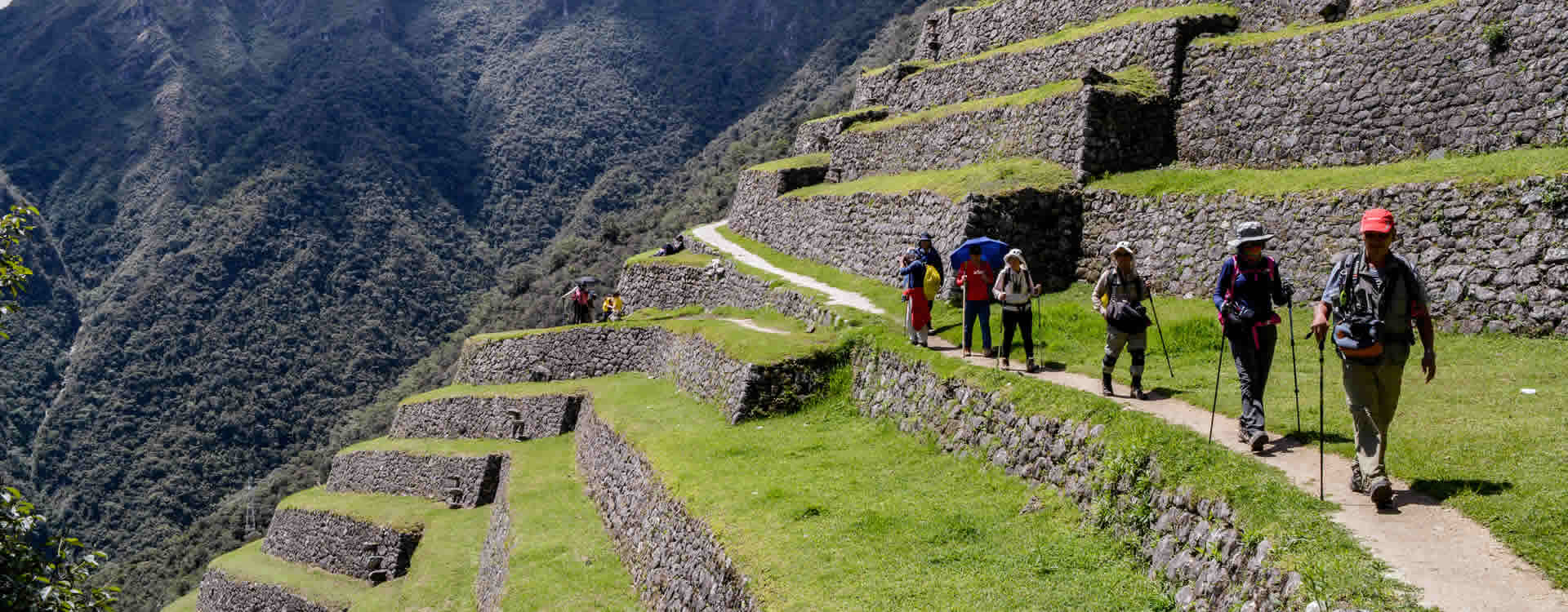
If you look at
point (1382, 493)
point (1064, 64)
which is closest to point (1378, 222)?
point (1382, 493)

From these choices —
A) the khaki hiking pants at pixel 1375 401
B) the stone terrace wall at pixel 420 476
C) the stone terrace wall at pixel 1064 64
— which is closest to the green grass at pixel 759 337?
the stone terrace wall at pixel 420 476

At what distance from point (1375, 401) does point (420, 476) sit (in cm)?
2296

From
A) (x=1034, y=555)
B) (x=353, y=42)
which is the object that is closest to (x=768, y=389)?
(x=1034, y=555)

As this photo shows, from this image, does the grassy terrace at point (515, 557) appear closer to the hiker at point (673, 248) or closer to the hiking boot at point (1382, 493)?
the hiking boot at point (1382, 493)

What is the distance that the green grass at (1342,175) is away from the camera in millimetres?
12000

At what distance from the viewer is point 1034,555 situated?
25.0 feet

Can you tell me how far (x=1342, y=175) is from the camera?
14352 millimetres

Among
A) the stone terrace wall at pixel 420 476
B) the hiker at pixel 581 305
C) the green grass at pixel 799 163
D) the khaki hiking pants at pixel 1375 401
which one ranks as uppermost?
the green grass at pixel 799 163

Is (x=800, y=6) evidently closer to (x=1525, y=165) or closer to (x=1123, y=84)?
(x=1123, y=84)

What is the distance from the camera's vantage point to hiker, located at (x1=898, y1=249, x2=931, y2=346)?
1384 cm

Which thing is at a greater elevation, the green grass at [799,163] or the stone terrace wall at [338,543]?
the green grass at [799,163]

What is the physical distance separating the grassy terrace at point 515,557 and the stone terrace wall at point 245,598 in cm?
20

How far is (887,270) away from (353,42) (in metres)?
115

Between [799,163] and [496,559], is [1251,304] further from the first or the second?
[799,163]
